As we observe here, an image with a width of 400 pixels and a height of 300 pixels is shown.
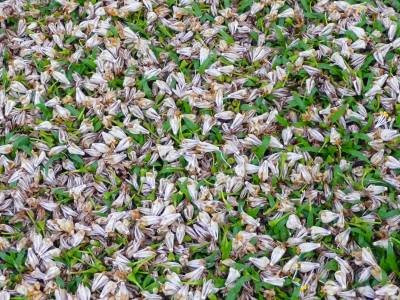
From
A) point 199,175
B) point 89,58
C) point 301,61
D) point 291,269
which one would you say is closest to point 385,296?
point 291,269

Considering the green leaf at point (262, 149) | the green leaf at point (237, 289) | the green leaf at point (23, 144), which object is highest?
the green leaf at point (262, 149)

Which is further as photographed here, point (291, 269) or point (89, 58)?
point (89, 58)

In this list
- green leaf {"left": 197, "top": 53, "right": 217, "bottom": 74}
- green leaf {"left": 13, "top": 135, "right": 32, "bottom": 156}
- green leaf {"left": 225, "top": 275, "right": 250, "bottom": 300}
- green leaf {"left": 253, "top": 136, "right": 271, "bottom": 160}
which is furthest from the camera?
green leaf {"left": 197, "top": 53, "right": 217, "bottom": 74}

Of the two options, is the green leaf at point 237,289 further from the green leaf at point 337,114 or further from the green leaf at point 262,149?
the green leaf at point 337,114

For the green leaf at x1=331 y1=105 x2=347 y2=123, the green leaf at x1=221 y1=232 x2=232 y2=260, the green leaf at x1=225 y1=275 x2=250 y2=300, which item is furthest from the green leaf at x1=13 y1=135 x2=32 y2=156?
the green leaf at x1=331 y1=105 x2=347 y2=123

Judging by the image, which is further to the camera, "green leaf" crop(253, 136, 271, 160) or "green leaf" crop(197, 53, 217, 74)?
"green leaf" crop(197, 53, 217, 74)

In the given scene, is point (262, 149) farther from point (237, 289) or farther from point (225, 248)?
point (237, 289)

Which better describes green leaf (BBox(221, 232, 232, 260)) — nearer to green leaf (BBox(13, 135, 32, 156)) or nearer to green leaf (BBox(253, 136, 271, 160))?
green leaf (BBox(253, 136, 271, 160))

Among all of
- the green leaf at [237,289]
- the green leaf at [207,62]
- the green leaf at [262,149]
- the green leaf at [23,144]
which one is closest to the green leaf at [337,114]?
the green leaf at [262,149]

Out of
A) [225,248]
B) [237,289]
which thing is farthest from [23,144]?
[237,289]

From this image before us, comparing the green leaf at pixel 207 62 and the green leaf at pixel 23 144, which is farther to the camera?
the green leaf at pixel 207 62

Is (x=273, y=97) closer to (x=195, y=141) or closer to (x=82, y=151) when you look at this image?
(x=195, y=141)
